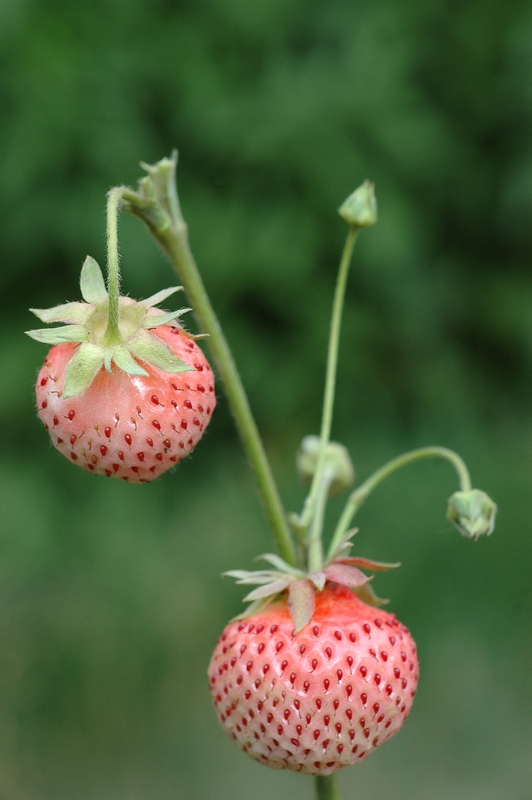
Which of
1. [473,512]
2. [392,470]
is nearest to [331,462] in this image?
[392,470]

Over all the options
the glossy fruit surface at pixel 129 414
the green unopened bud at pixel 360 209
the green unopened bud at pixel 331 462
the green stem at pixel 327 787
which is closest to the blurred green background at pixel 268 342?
the green unopened bud at pixel 331 462

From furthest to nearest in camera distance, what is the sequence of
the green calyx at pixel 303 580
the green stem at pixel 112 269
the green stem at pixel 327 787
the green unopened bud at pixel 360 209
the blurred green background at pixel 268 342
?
the blurred green background at pixel 268 342 < the green unopened bud at pixel 360 209 < the green stem at pixel 327 787 < the green calyx at pixel 303 580 < the green stem at pixel 112 269

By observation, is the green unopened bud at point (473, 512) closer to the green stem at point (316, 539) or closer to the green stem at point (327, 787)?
Result: the green stem at point (316, 539)

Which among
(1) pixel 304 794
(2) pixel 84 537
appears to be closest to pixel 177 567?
(2) pixel 84 537

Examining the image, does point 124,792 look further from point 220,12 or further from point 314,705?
point 220,12

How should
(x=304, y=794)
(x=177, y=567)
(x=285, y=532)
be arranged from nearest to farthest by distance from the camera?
(x=285, y=532)
(x=304, y=794)
(x=177, y=567)

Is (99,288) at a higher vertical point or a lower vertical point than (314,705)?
higher

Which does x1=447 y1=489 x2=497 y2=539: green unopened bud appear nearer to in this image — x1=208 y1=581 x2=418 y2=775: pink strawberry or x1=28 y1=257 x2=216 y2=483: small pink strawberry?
x1=208 y1=581 x2=418 y2=775: pink strawberry
